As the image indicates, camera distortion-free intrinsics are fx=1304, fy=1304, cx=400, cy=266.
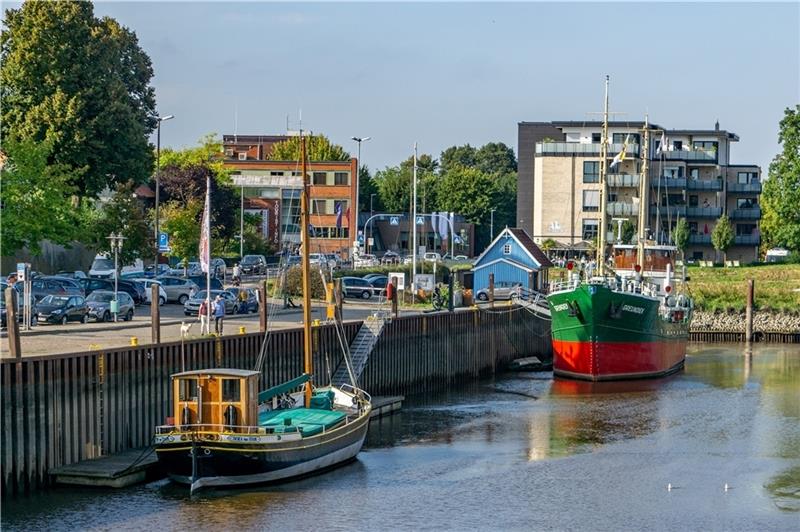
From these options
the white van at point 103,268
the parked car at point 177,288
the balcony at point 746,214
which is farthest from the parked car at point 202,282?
the balcony at point 746,214

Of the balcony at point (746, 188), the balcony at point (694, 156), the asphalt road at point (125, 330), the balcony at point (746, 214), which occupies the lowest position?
the asphalt road at point (125, 330)

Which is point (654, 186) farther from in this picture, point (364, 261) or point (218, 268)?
point (218, 268)

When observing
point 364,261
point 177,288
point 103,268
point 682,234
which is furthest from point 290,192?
point 177,288

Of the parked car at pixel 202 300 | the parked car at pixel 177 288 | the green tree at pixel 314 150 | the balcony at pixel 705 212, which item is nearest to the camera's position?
the parked car at pixel 202 300

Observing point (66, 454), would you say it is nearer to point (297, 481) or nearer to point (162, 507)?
point (162, 507)

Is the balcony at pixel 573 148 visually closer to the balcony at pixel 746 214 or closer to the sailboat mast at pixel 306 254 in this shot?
the balcony at pixel 746 214

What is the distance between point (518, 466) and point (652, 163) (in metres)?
86.9

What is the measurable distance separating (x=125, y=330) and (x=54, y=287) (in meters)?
9.75

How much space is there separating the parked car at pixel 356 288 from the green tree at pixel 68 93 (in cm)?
1569

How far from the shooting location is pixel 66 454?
122ft

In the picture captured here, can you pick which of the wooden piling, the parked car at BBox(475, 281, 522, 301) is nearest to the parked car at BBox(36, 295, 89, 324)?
the wooden piling

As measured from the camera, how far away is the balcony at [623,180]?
12150 centimetres

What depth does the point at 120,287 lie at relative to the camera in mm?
69188

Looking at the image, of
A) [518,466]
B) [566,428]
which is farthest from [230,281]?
[518,466]
